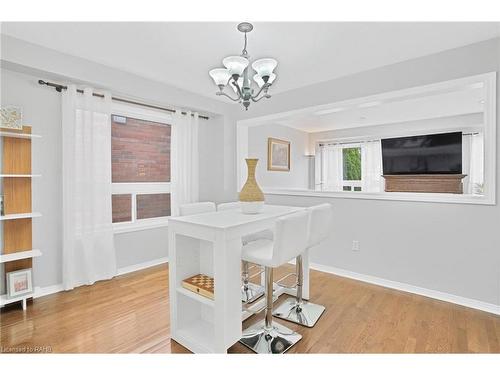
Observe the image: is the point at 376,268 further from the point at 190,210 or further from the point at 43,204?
the point at 43,204

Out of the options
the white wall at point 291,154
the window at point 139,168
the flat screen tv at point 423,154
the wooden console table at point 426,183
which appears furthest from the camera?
the white wall at point 291,154

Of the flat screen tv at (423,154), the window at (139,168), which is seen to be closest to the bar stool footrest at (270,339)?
the window at (139,168)

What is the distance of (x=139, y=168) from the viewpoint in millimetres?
3648

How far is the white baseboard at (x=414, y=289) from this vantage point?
7.87 ft

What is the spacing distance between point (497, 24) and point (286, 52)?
1651mm

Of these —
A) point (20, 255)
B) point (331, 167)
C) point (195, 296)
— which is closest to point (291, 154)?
point (331, 167)

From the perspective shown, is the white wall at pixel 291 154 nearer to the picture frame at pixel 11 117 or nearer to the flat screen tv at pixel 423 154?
the flat screen tv at pixel 423 154

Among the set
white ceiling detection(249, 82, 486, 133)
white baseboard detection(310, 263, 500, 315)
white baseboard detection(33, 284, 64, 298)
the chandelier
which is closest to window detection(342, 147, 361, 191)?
white ceiling detection(249, 82, 486, 133)

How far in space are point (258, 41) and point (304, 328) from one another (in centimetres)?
241

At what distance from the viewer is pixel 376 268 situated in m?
3.07

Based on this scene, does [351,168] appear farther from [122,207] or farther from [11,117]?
[11,117]

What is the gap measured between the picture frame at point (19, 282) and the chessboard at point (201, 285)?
5.46 ft

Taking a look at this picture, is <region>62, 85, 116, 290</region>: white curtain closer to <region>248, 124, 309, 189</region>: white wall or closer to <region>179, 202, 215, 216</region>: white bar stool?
<region>179, 202, 215, 216</region>: white bar stool

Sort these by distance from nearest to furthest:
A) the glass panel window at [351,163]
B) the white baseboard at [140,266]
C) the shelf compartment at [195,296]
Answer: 1. the shelf compartment at [195,296]
2. the white baseboard at [140,266]
3. the glass panel window at [351,163]
